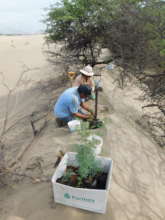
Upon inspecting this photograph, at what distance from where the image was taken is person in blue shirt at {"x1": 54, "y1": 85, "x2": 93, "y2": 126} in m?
3.33

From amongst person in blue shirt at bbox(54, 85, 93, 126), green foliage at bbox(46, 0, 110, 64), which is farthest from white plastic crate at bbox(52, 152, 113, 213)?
green foliage at bbox(46, 0, 110, 64)

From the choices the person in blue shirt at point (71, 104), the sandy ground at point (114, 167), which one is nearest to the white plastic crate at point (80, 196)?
the sandy ground at point (114, 167)

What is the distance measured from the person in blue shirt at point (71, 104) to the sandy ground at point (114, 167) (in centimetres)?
26

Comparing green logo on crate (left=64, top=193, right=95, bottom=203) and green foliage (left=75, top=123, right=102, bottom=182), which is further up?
green foliage (left=75, top=123, right=102, bottom=182)

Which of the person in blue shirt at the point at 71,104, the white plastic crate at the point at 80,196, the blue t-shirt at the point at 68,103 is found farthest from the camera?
the blue t-shirt at the point at 68,103

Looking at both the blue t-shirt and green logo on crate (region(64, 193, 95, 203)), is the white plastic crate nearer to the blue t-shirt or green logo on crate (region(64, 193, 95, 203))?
green logo on crate (region(64, 193, 95, 203))

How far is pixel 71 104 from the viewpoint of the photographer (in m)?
3.50

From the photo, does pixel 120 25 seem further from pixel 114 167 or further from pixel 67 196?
pixel 67 196

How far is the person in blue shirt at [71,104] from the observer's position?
333 centimetres

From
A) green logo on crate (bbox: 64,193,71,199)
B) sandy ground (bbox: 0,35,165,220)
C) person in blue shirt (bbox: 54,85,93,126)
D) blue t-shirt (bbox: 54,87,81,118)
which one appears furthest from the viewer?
blue t-shirt (bbox: 54,87,81,118)

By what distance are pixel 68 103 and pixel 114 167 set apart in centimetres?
141

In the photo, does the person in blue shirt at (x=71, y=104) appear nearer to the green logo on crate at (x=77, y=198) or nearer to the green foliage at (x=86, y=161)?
the green foliage at (x=86, y=161)

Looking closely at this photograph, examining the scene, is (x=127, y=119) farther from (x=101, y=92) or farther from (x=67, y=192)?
(x=67, y=192)

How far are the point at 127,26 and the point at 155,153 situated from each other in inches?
170
